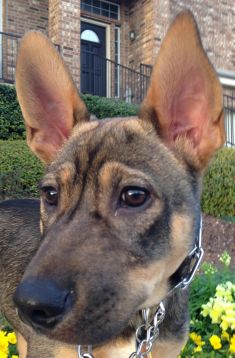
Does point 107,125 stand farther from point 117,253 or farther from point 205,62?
point 117,253

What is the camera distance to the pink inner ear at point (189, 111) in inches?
122

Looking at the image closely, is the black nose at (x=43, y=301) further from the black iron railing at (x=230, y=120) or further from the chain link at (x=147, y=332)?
the black iron railing at (x=230, y=120)

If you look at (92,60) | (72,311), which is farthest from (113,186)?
(92,60)

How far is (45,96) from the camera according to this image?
3496 millimetres

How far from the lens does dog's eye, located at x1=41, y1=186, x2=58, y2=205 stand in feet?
9.46

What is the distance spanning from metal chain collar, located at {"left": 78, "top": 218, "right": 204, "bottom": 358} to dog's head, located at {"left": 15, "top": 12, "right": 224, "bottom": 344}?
0.13 meters

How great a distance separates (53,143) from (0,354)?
1.57m

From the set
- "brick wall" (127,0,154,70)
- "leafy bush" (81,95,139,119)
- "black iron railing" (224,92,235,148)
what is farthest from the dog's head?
"black iron railing" (224,92,235,148)

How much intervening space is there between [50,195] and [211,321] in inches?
105

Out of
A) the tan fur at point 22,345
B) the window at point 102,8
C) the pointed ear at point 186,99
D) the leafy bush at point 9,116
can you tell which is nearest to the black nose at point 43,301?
the pointed ear at point 186,99

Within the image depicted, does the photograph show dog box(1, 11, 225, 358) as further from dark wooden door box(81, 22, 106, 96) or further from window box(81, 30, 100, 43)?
window box(81, 30, 100, 43)

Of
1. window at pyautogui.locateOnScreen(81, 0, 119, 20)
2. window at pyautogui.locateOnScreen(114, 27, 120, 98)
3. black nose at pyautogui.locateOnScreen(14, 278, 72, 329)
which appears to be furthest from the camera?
window at pyautogui.locateOnScreen(81, 0, 119, 20)

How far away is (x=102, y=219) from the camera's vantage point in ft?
8.37

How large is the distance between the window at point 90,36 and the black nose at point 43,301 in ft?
55.4
